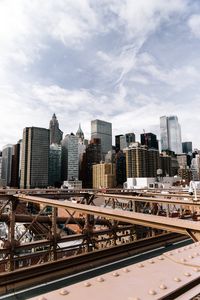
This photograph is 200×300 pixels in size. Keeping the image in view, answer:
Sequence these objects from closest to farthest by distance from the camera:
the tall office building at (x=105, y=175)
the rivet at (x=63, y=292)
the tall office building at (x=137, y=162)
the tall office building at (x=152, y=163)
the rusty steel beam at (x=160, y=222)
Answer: the rivet at (x=63, y=292), the rusty steel beam at (x=160, y=222), the tall office building at (x=137, y=162), the tall office building at (x=152, y=163), the tall office building at (x=105, y=175)

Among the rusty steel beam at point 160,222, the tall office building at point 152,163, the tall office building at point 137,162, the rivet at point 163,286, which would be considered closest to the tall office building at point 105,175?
the tall office building at point 137,162

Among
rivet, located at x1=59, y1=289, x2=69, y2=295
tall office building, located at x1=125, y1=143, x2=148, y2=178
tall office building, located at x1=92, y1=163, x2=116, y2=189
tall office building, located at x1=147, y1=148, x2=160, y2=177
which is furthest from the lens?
tall office building, located at x1=92, y1=163, x2=116, y2=189

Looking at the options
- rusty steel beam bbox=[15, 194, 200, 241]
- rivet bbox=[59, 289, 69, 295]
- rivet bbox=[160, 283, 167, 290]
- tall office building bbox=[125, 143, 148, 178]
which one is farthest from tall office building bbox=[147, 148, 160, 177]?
rivet bbox=[59, 289, 69, 295]

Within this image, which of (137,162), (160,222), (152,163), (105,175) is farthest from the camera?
(105,175)

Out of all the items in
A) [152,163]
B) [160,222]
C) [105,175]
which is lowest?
[160,222]

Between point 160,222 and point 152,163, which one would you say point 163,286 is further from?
point 152,163

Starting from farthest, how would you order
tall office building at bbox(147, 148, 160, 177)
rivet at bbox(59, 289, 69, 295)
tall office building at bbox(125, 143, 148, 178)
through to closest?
tall office building at bbox(147, 148, 160, 177) < tall office building at bbox(125, 143, 148, 178) < rivet at bbox(59, 289, 69, 295)

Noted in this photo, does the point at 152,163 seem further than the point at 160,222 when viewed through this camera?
Yes

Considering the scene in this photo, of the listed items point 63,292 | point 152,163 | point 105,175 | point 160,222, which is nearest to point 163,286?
point 63,292

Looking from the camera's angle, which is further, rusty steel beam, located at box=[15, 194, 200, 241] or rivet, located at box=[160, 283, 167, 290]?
rusty steel beam, located at box=[15, 194, 200, 241]

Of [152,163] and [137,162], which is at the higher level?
[137,162]

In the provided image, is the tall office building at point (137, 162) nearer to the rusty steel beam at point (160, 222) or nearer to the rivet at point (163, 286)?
the rusty steel beam at point (160, 222)

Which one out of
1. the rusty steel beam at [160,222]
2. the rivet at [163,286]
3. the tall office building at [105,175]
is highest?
the tall office building at [105,175]

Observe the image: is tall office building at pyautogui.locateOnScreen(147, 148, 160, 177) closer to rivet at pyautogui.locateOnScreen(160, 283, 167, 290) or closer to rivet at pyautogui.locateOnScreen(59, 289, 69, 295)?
rivet at pyautogui.locateOnScreen(160, 283, 167, 290)
